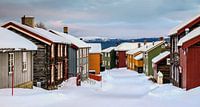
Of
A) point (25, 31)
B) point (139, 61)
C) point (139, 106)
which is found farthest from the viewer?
point (139, 61)

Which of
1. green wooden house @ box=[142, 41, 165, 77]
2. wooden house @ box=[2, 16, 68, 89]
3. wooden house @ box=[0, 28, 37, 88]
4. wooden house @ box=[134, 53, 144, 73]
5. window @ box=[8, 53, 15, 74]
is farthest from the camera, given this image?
wooden house @ box=[134, 53, 144, 73]

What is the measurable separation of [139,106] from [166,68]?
Result: 126 feet

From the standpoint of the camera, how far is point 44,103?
67.4ft

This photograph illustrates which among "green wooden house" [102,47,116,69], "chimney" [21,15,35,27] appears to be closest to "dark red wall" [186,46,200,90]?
"chimney" [21,15,35,27]

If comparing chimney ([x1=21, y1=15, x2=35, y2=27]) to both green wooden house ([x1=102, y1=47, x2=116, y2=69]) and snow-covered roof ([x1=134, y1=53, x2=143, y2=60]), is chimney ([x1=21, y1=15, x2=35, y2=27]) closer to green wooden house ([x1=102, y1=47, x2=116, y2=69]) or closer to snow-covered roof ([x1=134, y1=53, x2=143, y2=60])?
snow-covered roof ([x1=134, y1=53, x2=143, y2=60])

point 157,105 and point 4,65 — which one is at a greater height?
point 4,65

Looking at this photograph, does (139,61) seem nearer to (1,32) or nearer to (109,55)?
(109,55)

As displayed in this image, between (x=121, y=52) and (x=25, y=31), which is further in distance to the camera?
(x=121, y=52)

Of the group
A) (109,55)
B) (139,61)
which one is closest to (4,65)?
(139,61)

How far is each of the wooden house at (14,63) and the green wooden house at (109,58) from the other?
90678mm

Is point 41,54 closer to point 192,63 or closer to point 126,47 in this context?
point 192,63

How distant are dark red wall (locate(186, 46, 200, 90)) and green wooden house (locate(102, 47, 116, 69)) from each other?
90679mm

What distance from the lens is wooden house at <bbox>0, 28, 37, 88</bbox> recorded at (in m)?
24.6

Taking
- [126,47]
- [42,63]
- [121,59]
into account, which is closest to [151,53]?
[42,63]
